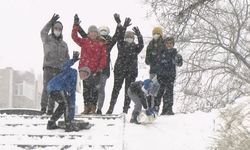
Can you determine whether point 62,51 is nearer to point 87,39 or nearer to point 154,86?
point 87,39

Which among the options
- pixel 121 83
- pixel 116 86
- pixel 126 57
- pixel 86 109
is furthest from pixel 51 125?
pixel 126 57

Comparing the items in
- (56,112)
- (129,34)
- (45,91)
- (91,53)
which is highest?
(129,34)

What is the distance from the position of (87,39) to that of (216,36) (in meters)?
16.2

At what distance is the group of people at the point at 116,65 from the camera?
529 inches

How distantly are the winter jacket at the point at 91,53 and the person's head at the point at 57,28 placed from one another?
627mm

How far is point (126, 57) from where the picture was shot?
47.3 feet

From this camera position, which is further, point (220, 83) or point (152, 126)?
point (220, 83)

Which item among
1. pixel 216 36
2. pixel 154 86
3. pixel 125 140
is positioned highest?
pixel 216 36

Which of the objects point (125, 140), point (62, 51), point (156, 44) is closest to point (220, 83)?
point (156, 44)

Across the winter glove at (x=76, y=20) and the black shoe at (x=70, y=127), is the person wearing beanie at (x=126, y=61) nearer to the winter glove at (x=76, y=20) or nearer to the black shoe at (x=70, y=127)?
the winter glove at (x=76, y=20)

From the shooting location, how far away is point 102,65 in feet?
45.5

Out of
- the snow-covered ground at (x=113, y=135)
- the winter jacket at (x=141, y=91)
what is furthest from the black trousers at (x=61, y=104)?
the winter jacket at (x=141, y=91)

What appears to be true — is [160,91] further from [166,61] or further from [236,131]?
[236,131]

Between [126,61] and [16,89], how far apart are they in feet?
238
